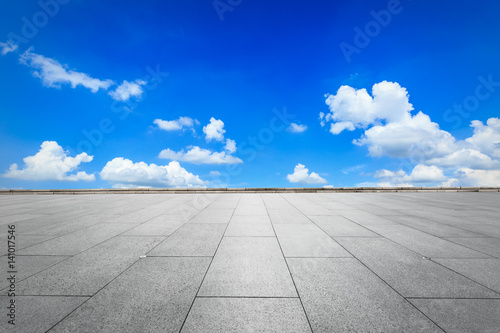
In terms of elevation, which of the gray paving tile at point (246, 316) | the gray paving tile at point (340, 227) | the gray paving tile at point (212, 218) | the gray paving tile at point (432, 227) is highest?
the gray paving tile at point (212, 218)

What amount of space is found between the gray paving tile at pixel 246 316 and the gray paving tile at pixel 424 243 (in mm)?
3978

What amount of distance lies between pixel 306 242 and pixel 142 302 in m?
3.92

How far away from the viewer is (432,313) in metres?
2.92

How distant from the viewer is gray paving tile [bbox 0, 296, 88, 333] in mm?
2672

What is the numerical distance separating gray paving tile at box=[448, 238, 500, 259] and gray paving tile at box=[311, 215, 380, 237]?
2.09 metres

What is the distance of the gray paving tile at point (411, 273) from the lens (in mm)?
3438

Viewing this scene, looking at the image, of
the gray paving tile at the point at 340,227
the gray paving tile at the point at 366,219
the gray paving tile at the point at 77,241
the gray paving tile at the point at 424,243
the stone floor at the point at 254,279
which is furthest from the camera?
the gray paving tile at the point at 366,219

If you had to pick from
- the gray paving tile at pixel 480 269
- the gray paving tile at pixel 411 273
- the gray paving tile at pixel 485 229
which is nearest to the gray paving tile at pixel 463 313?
the gray paving tile at pixel 411 273

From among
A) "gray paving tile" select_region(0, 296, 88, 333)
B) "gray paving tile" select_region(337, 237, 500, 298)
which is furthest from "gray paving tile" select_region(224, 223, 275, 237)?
"gray paving tile" select_region(0, 296, 88, 333)

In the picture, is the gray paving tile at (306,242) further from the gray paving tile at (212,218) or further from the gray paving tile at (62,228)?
the gray paving tile at (62,228)

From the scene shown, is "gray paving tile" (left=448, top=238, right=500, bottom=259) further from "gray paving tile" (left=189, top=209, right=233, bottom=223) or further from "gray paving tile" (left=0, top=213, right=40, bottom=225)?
"gray paving tile" (left=0, top=213, right=40, bottom=225)

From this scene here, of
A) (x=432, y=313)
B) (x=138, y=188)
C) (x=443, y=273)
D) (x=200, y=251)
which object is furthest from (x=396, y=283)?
(x=138, y=188)

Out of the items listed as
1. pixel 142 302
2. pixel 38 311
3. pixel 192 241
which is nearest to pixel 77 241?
pixel 192 241

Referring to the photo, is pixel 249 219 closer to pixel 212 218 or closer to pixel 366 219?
pixel 212 218
